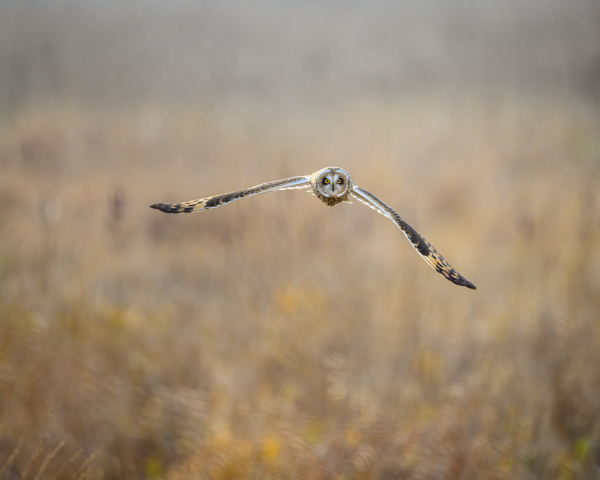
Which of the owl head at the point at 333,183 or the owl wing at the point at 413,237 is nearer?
the owl head at the point at 333,183

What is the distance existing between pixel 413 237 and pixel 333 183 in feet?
0.96

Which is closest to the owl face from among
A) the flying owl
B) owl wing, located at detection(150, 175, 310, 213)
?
the flying owl

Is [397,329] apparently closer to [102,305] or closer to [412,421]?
[412,421]

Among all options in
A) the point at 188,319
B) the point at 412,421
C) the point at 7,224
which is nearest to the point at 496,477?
the point at 412,421

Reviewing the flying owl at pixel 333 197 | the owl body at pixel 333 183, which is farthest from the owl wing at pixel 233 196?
the owl body at pixel 333 183

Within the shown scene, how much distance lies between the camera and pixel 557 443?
22.3 feet

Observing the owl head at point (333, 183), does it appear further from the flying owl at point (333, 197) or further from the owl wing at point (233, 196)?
the owl wing at point (233, 196)

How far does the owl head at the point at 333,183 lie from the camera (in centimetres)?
126

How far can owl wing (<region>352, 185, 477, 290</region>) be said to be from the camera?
1372mm

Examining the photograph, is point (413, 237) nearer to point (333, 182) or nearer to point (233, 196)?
point (333, 182)

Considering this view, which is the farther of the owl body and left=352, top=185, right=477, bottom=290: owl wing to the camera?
left=352, top=185, right=477, bottom=290: owl wing

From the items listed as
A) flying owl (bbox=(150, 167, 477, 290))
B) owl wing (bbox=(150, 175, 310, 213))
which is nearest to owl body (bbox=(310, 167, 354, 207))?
flying owl (bbox=(150, 167, 477, 290))

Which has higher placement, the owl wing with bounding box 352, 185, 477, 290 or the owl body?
the owl body

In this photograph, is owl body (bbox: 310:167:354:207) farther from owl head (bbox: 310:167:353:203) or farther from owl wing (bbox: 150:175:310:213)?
owl wing (bbox: 150:175:310:213)
